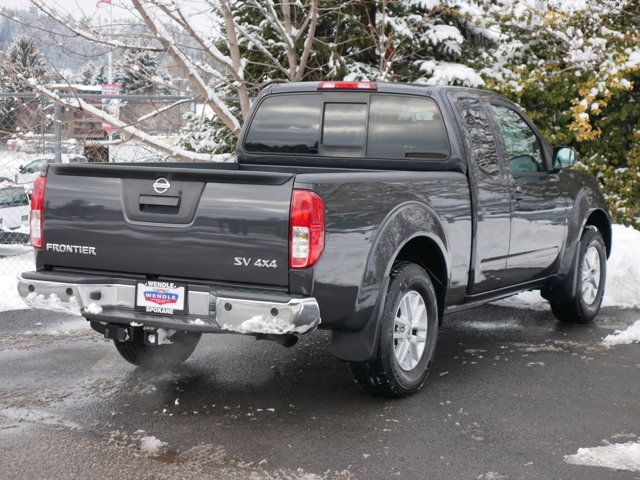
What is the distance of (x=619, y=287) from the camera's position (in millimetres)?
9195

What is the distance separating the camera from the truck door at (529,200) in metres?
6.74

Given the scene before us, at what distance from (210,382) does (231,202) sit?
5.10 ft

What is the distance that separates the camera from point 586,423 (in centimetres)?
507

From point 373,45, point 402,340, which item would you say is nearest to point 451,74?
point 373,45

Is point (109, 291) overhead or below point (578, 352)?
overhead

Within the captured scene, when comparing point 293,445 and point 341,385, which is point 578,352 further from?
point 293,445

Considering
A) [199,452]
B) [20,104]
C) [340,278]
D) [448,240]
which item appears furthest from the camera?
[20,104]

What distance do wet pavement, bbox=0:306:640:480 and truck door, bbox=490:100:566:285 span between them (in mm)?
643

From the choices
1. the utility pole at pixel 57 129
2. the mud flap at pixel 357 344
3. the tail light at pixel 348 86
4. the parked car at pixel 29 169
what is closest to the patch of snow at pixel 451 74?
the parked car at pixel 29 169

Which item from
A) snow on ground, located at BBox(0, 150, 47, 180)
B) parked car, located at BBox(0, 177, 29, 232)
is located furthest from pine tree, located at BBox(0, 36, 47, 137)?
parked car, located at BBox(0, 177, 29, 232)

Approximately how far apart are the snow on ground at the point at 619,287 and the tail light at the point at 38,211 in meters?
4.91

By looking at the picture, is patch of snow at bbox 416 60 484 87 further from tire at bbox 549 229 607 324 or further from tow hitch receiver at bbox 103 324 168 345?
tow hitch receiver at bbox 103 324 168 345

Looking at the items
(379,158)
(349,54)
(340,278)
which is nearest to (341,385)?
(340,278)

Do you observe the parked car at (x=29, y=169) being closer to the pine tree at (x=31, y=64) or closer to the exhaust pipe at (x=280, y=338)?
the pine tree at (x=31, y=64)
